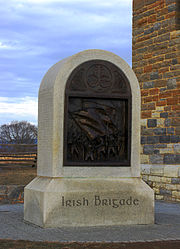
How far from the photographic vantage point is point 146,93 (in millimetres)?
12148

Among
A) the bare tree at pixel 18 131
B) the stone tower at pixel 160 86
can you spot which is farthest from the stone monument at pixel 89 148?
the bare tree at pixel 18 131

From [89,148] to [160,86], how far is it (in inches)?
201

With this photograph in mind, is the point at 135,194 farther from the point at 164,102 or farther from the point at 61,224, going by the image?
the point at 164,102

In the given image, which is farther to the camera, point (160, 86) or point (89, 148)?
point (160, 86)

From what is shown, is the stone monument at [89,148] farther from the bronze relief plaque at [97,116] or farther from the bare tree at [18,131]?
the bare tree at [18,131]

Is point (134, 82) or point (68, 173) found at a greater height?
point (134, 82)

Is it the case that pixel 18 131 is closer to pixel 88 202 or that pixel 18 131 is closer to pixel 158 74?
pixel 158 74

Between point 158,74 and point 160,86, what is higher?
point 158,74

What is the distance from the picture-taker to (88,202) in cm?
680

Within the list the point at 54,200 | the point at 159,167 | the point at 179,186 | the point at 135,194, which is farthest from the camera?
the point at 159,167

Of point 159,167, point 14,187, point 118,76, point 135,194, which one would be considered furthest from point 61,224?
point 159,167

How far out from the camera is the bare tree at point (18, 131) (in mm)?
43938

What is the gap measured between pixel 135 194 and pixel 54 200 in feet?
4.23

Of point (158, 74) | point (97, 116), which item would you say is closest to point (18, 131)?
point (158, 74)
